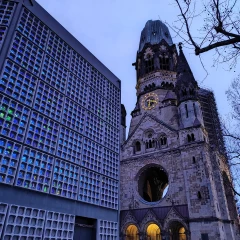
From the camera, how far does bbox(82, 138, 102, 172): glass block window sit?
18.3 metres

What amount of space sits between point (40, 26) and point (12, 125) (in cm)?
862

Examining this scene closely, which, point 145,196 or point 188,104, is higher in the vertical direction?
point 188,104

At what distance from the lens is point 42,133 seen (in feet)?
50.6

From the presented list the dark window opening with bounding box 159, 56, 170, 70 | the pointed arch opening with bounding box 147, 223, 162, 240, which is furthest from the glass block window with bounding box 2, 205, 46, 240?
the dark window opening with bounding box 159, 56, 170, 70

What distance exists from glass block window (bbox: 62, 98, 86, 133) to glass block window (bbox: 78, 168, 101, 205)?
11.4 ft

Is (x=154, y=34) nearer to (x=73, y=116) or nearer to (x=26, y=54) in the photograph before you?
(x=73, y=116)

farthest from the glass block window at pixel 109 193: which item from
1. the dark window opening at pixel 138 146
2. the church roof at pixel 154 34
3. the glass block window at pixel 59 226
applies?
the church roof at pixel 154 34

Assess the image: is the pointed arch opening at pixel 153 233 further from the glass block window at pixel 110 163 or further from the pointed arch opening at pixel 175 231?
the glass block window at pixel 110 163

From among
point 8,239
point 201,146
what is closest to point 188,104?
point 201,146

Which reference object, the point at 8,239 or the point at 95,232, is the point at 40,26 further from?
the point at 95,232

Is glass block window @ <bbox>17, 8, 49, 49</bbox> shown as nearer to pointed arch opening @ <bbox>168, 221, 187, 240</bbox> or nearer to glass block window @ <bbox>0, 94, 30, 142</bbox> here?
glass block window @ <bbox>0, 94, 30, 142</bbox>

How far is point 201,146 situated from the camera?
27.4 meters

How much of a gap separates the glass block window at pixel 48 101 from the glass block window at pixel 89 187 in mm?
4892

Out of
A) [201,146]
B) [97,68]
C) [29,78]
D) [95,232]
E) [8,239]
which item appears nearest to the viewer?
[8,239]
